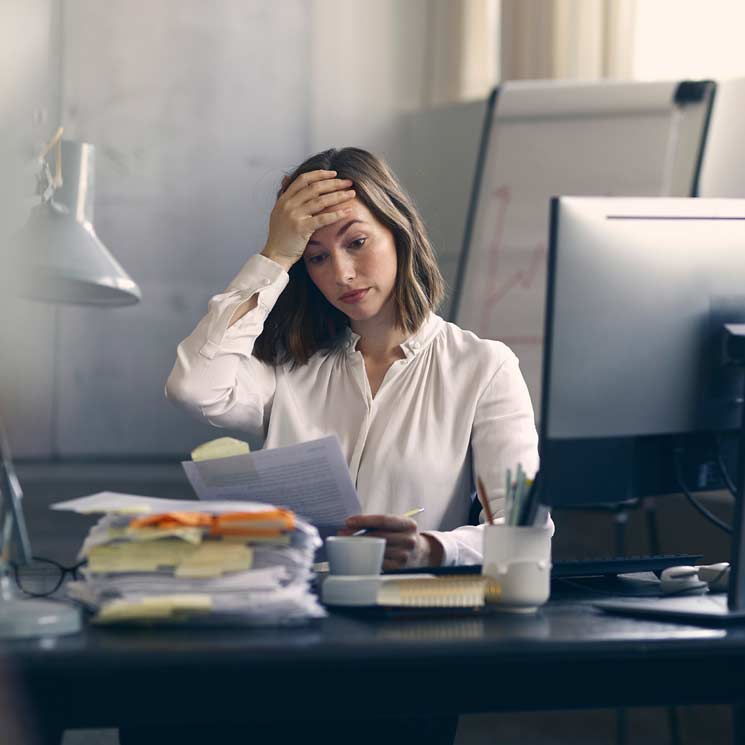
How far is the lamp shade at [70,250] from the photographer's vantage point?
1.36 m

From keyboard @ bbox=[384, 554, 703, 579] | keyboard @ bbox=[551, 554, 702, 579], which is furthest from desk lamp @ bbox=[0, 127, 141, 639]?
keyboard @ bbox=[551, 554, 702, 579]

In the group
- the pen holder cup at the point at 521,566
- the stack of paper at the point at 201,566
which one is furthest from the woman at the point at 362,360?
the stack of paper at the point at 201,566

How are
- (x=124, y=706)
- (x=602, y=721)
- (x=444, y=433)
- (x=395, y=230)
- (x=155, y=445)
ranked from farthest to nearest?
(x=155, y=445)
(x=602, y=721)
(x=395, y=230)
(x=444, y=433)
(x=124, y=706)

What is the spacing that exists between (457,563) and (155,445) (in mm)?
2046

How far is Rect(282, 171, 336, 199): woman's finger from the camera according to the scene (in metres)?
1.90

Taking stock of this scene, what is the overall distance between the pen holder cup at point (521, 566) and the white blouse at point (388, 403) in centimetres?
51

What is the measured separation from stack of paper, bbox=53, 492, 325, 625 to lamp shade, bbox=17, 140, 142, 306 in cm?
37

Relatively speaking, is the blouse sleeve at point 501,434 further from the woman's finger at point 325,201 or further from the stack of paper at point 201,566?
the stack of paper at point 201,566

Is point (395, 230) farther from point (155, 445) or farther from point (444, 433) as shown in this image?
point (155, 445)

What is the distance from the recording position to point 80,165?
1.43m

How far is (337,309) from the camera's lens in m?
1.99

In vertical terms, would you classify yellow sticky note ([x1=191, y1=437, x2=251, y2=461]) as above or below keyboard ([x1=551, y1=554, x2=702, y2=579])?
above

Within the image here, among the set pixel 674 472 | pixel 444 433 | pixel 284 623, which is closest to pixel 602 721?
pixel 444 433

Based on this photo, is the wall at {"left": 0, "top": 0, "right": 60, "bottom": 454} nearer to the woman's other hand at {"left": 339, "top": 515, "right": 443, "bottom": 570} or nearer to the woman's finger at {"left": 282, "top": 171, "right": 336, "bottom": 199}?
the woman's finger at {"left": 282, "top": 171, "right": 336, "bottom": 199}
